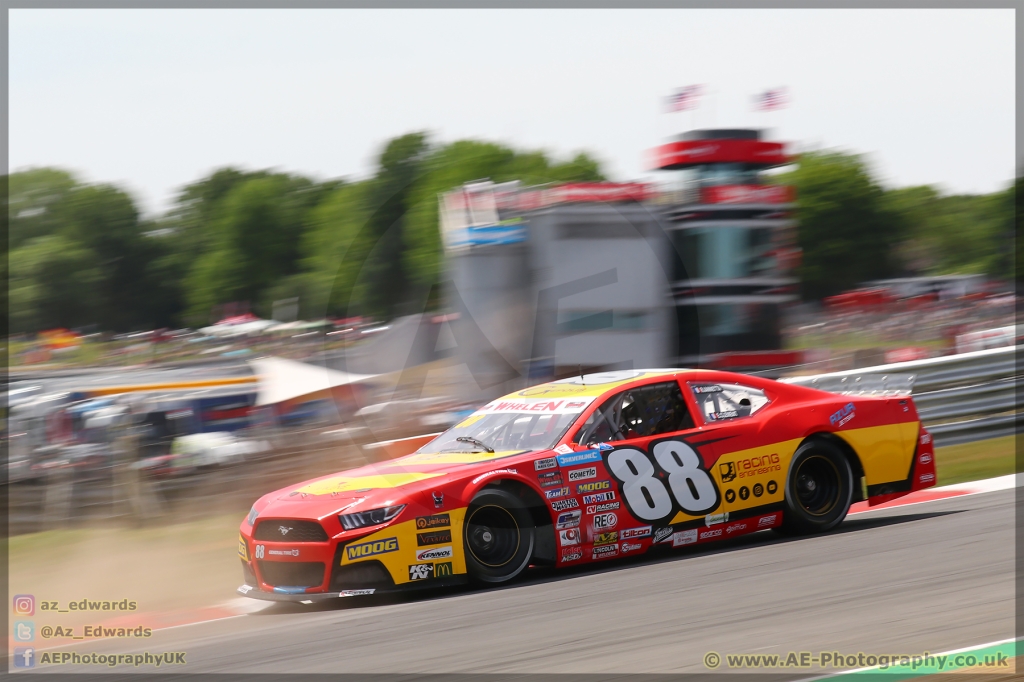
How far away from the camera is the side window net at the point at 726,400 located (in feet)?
21.5

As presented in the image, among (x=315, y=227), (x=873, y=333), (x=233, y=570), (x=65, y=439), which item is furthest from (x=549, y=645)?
(x=873, y=333)

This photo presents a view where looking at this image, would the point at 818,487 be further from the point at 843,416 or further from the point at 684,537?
the point at 684,537

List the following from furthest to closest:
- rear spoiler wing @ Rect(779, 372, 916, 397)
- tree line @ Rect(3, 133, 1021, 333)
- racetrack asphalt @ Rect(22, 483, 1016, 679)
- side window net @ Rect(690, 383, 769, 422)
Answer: tree line @ Rect(3, 133, 1021, 333)
rear spoiler wing @ Rect(779, 372, 916, 397)
side window net @ Rect(690, 383, 769, 422)
racetrack asphalt @ Rect(22, 483, 1016, 679)

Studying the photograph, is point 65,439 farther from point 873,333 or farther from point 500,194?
point 873,333

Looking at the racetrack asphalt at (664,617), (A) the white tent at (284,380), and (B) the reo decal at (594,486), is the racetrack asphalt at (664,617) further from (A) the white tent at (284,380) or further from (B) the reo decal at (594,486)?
(A) the white tent at (284,380)

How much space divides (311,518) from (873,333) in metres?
25.9

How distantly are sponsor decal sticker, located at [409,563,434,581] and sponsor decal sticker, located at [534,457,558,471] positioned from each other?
87 centimetres

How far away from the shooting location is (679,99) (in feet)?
40.9

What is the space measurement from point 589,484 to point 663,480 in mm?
522

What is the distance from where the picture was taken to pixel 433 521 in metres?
5.57

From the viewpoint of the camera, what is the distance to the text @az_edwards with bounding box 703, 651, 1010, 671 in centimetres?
374

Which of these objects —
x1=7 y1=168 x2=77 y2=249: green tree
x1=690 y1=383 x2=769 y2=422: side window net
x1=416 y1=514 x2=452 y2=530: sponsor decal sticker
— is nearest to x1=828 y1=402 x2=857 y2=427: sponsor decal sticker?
x1=690 y1=383 x2=769 y2=422: side window net

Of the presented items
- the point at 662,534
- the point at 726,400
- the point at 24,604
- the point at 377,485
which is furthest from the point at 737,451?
the point at 24,604

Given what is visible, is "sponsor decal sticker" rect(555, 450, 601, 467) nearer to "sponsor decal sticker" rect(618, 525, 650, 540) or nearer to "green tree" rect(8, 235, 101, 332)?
"sponsor decal sticker" rect(618, 525, 650, 540)
